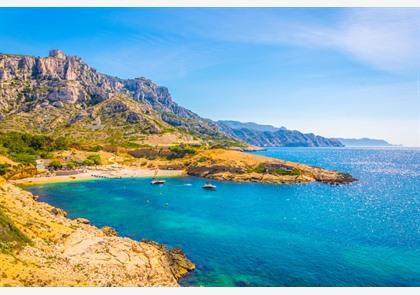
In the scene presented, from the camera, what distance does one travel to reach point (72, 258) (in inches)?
1754

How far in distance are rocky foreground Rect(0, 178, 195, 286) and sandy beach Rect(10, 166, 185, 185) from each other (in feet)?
269

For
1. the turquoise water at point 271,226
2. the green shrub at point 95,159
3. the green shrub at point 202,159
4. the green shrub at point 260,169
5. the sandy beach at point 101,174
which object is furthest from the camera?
the green shrub at point 202,159

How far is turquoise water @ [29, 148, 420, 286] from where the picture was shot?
51031 millimetres

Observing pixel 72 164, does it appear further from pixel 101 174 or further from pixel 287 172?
pixel 287 172

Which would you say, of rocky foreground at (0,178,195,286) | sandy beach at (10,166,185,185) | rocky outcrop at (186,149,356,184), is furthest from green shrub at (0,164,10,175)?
rocky foreground at (0,178,195,286)

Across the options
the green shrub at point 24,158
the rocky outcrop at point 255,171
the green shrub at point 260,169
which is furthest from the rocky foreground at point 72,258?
the green shrub at point 260,169

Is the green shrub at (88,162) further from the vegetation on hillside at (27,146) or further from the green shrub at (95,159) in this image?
the vegetation on hillside at (27,146)

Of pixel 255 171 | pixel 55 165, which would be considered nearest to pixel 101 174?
pixel 55 165

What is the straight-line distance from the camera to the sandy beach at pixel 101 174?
135 m

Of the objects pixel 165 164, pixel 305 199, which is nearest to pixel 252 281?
pixel 305 199

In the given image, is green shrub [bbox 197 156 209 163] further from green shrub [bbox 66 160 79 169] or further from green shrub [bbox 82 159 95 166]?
green shrub [bbox 66 160 79 169]

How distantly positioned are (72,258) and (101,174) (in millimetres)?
119281

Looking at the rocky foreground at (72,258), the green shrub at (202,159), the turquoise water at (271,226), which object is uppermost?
the green shrub at (202,159)

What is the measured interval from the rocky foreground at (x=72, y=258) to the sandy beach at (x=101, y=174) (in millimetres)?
81935
